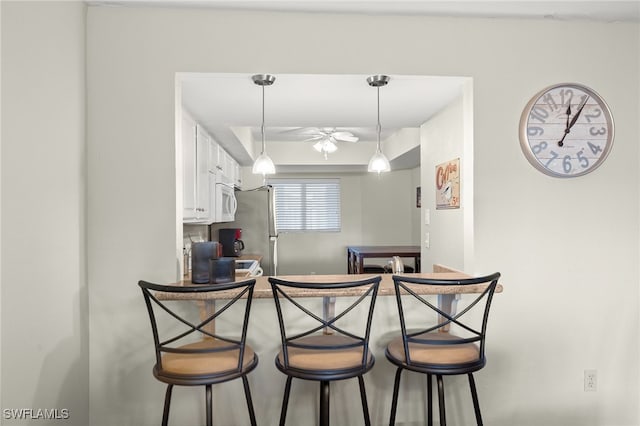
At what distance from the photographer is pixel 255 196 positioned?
4500 mm

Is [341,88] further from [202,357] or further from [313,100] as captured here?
[202,357]

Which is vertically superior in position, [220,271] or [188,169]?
[188,169]

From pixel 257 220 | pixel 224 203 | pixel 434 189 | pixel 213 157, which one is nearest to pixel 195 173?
pixel 213 157

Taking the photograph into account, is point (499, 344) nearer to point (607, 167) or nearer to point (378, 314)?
point (378, 314)

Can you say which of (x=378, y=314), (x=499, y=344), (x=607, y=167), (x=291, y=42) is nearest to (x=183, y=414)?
(x=378, y=314)

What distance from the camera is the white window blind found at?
636 cm

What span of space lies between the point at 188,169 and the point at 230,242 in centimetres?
157

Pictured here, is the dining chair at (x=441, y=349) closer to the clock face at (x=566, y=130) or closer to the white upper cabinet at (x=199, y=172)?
the clock face at (x=566, y=130)

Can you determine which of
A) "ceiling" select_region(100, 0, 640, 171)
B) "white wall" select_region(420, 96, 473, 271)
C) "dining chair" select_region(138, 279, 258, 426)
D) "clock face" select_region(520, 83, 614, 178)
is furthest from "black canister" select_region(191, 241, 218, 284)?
"clock face" select_region(520, 83, 614, 178)

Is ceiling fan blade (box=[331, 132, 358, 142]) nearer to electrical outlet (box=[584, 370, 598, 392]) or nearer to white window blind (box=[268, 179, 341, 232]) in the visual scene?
white window blind (box=[268, 179, 341, 232])

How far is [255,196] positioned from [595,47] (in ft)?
11.1

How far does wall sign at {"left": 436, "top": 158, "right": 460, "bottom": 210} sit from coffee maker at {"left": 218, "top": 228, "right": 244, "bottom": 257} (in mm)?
2298

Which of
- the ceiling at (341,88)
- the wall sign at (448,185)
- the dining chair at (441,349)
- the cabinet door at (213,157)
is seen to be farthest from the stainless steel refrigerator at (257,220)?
the dining chair at (441,349)

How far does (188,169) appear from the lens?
2.78 metres
